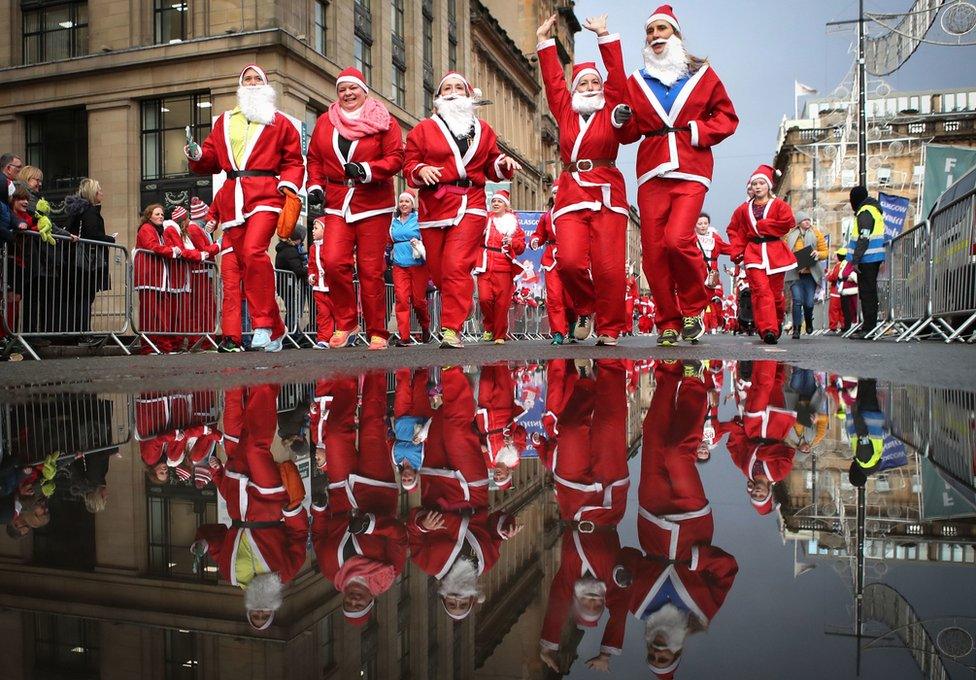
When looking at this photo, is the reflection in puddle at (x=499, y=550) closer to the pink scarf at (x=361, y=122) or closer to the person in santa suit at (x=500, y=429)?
the person in santa suit at (x=500, y=429)

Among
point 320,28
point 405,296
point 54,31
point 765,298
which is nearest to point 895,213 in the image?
point 765,298

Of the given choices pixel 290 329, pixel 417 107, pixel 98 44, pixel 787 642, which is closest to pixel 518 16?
pixel 417 107

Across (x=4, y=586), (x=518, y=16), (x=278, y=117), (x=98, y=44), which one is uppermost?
(x=518, y=16)

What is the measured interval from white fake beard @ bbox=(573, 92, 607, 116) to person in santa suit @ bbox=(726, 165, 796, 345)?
3782 millimetres

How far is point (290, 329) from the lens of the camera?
486 inches

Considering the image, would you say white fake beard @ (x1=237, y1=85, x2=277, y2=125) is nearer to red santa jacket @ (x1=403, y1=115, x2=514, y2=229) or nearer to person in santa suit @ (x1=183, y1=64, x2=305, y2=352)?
person in santa suit @ (x1=183, y1=64, x2=305, y2=352)

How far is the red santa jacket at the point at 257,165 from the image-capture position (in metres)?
7.86

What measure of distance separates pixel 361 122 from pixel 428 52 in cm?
2859

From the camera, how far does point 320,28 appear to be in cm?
2544

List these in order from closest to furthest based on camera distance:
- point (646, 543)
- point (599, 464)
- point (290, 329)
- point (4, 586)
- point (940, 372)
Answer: point (4, 586), point (646, 543), point (599, 464), point (940, 372), point (290, 329)

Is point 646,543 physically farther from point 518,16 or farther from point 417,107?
point 518,16

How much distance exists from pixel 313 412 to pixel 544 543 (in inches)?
70.0

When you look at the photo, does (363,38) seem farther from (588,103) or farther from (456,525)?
(456,525)

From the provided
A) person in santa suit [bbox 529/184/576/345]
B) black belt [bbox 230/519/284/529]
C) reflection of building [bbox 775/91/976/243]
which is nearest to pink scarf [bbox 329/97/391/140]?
person in santa suit [bbox 529/184/576/345]
